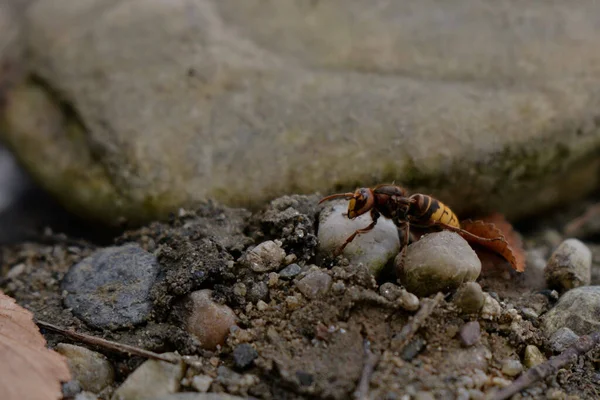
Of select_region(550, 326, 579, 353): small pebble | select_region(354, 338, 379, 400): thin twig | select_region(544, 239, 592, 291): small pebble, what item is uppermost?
select_region(354, 338, 379, 400): thin twig

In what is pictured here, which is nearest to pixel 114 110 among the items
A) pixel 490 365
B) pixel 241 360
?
pixel 241 360

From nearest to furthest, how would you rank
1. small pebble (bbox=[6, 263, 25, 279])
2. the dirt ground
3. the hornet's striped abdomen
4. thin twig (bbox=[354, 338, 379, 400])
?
1. thin twig (bbox=[354, 338, 379, 400])
2. the dirt ground
3. the hornet's striped abdomen
4. small pebble (bbox=[6, 263, 25, 279])

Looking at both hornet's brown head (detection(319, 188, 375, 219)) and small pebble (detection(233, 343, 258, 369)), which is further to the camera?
hornet's brown head (detection(319, 188, 375, 219))

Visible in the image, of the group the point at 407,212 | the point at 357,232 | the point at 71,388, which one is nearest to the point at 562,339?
the point at 407,212

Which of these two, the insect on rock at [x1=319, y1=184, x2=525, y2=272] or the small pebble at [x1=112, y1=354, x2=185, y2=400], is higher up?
the insect on rock at [x1=319, y1=184, x2=525, y2=272]

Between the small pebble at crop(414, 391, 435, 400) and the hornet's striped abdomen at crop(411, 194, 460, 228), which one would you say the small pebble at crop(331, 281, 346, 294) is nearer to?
the small pebble at crop(414, 391, 435, 400)

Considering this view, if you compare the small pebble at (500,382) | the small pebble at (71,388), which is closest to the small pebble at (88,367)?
the small pebble at (71,388)

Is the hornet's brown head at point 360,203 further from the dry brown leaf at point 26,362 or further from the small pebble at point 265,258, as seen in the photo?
the dry brown leaf at point 26,362

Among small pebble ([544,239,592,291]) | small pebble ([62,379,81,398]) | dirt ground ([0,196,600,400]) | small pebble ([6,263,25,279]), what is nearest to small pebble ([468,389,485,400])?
dirt ground ([0,196,600,400])
